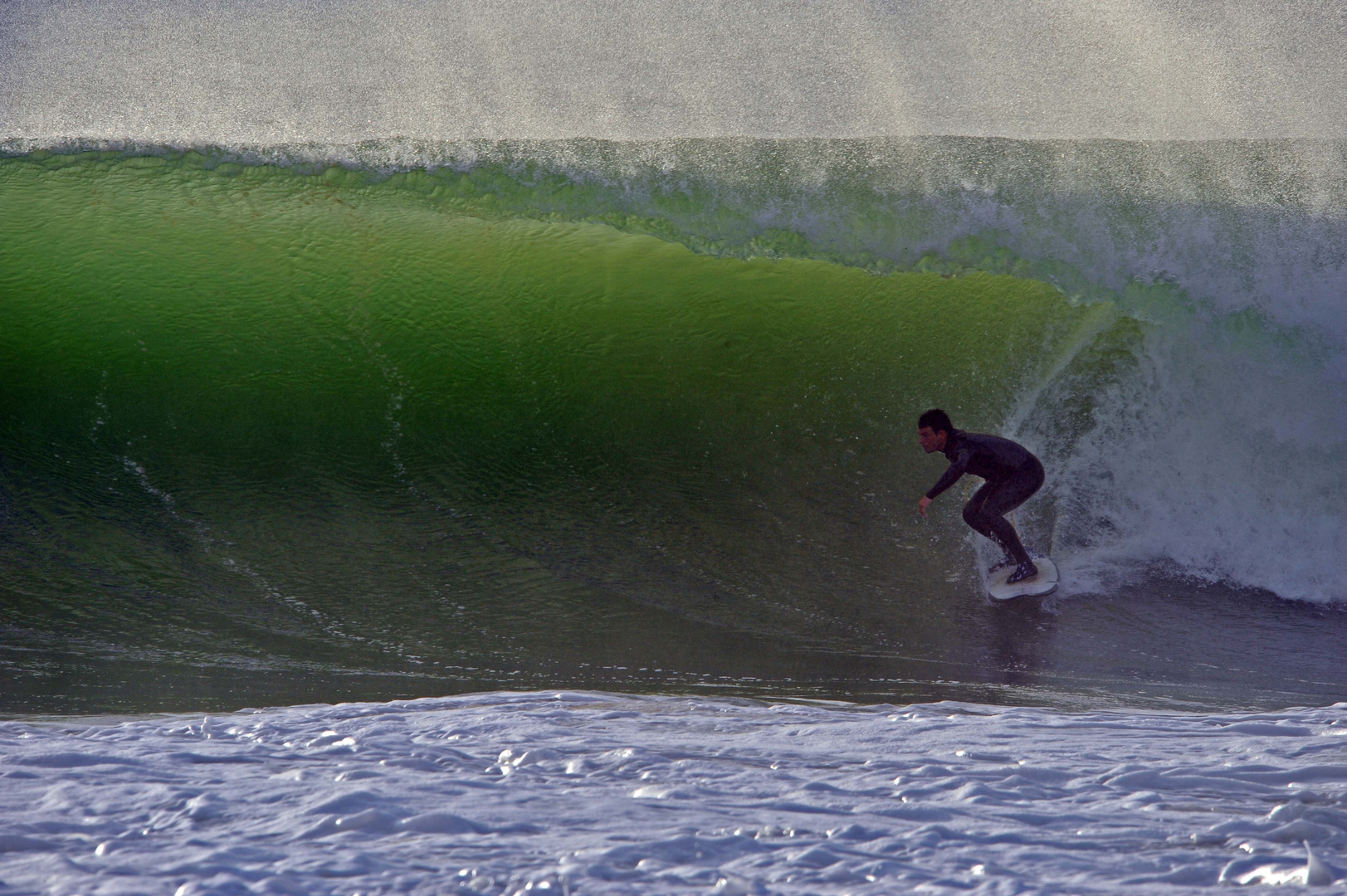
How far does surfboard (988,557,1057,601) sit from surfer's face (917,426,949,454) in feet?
2.04

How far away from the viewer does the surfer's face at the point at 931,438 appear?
3.44 m

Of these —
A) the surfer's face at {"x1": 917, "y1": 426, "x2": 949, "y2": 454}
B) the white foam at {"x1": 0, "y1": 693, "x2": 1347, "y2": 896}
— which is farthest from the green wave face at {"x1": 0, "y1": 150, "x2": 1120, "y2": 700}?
the white foam at {"x1": 0, "y1": 693, "x2": 1347, "y2": 896}

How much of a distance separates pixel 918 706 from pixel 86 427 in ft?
11.4

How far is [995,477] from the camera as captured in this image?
3.56 meters

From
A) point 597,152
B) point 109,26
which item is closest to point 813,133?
point 597,152

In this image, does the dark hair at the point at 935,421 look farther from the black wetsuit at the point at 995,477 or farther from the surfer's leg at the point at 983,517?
the surfer's leg at the point at 983,517

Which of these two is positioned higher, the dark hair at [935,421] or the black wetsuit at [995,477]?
the dark hair at [935,421]

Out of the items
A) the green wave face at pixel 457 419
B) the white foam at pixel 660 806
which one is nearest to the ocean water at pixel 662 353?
the green wave face at pixel 457 419

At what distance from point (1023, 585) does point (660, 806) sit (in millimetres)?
2554

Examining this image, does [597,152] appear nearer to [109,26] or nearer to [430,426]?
[430,426]

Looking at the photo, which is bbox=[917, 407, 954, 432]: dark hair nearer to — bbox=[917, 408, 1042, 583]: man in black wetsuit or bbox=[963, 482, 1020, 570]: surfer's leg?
bbox=[917, 408, 1042, 583]: man in black wetsuit

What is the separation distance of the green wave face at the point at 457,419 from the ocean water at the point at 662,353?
2 centimetres

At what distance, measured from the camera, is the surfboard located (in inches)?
143

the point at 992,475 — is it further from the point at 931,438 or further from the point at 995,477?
the point at 931,438
